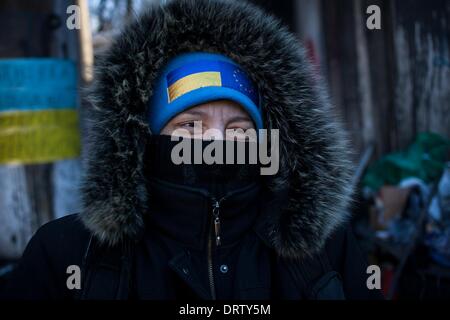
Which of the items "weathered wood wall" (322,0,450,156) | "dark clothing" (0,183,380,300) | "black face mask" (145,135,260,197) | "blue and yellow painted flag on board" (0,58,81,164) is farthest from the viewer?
"weathered wood wall" (322,0,450,156)

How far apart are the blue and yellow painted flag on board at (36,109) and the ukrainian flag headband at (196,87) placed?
1328 mm

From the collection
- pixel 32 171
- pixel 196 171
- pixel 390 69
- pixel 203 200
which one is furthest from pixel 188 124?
pixel 390 69

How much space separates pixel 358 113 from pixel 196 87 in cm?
288

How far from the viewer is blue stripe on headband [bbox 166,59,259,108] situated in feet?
5.07

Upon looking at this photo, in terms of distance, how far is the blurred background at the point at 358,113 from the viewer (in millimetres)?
2643

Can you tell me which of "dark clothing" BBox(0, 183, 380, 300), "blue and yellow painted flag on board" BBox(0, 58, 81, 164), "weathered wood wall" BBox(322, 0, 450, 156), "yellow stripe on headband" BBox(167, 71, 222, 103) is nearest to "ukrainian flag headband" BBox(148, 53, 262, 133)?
"yellow stripe on headband" BBox(167, 71, 222, 103)

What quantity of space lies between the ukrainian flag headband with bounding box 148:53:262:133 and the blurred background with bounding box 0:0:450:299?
280 millimetres

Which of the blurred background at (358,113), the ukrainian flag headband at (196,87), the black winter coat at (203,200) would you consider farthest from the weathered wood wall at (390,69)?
the ukrainian flag headband at (196,87)

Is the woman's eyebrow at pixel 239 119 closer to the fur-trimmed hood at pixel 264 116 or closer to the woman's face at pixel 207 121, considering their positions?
the woman's face at pixel 207 121

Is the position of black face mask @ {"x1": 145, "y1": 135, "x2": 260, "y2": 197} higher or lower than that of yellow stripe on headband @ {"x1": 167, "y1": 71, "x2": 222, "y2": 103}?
lower

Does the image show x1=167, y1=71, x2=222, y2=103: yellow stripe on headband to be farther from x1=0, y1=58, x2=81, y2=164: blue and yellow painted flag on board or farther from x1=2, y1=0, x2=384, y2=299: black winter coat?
x1=0, y1=58, x2=81, y2=164: blue and yellow painted flag on board

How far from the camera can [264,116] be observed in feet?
5.63

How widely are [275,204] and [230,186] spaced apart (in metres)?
0.21
